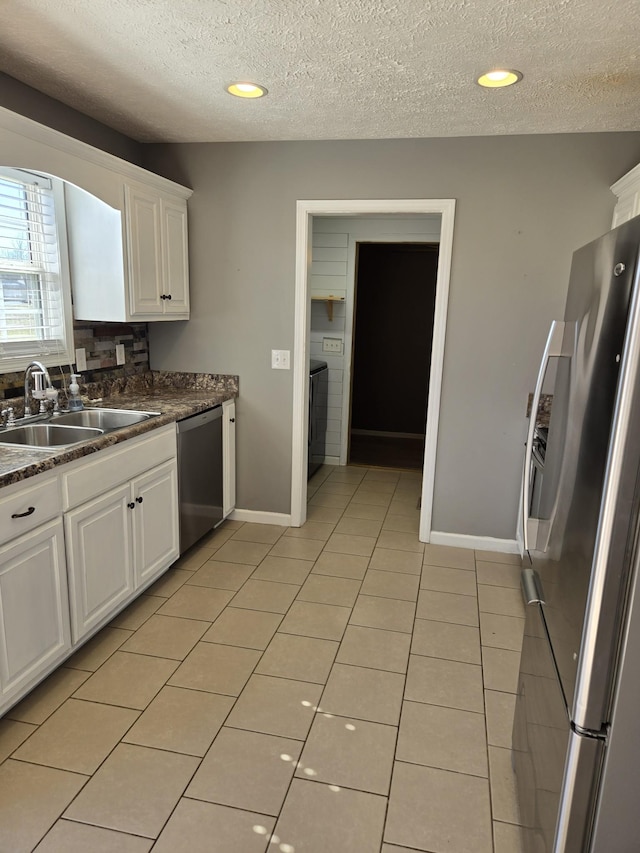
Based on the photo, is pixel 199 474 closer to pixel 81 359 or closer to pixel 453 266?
pixel 81 359

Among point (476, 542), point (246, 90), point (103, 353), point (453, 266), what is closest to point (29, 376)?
point (103, 353)

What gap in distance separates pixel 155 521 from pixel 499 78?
2541mm

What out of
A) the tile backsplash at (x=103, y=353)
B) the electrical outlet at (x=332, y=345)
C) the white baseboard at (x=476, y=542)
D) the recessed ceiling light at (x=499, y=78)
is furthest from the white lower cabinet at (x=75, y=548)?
the electrical outlet at (x=332, y=345)

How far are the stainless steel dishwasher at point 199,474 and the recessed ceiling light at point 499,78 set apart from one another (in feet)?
7.04

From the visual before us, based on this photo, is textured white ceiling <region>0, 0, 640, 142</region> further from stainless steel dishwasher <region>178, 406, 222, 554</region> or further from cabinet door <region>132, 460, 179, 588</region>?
cabinet door <region>132, 460, 179, 588</region>

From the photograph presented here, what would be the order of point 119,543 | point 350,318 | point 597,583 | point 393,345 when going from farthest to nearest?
point 393,345
point 350,318
point 119,543
point 597,583

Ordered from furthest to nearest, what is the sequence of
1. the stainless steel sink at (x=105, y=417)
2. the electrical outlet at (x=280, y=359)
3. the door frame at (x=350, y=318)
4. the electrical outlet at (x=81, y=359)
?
the door frame at (x=350, y=318) → the electrical outlet at (x=280, y=359) → the electrical outlet at (x=81, y=359) → the stainless steel sink at (x=105, y=417)

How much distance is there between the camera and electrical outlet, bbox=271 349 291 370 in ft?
12.1

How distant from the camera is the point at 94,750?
1.91m

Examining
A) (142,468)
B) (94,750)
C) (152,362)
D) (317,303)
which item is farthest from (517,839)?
(317,303)

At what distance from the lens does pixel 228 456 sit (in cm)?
376

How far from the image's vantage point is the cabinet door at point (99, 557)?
2242 millimetres

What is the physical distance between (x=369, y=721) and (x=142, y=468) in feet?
4.88

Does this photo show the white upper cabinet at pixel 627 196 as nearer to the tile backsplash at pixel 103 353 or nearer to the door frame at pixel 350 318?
the door frame at pixel 350 318
